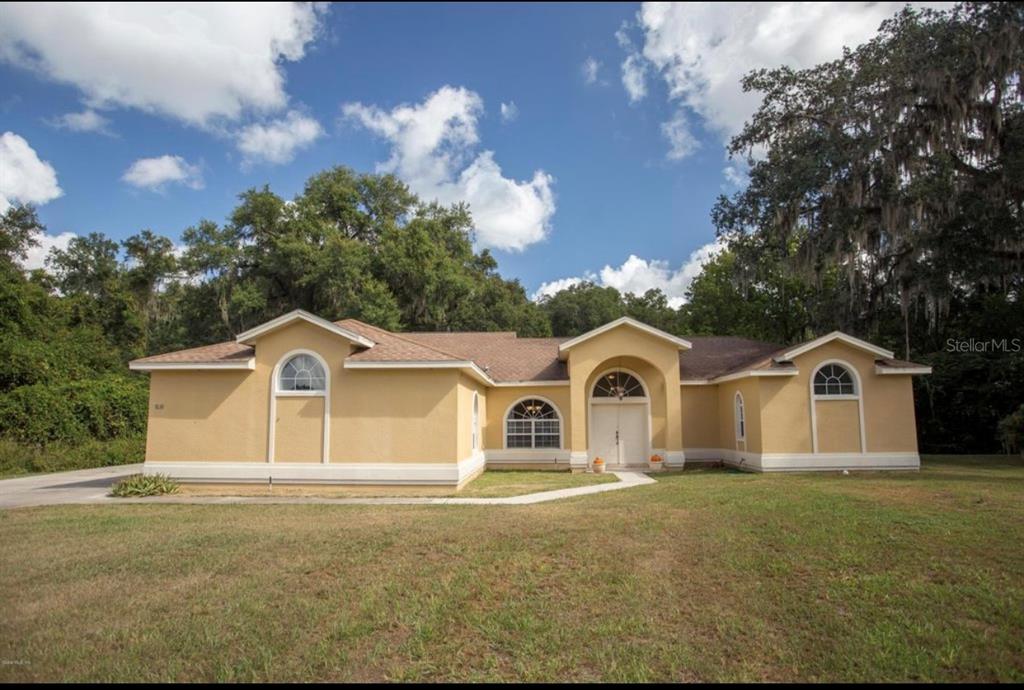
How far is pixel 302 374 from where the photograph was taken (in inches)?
543

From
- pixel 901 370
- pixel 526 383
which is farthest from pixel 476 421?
pixel 901 370

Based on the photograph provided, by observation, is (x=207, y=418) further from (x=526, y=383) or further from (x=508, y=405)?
(x=526, y=383)

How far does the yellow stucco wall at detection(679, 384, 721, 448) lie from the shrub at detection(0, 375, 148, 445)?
812 inches

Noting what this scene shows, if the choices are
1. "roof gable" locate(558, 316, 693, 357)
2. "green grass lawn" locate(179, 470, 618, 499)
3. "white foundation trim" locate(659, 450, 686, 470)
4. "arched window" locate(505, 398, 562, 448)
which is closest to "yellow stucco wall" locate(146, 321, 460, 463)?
"green grass lawn" locate(179, 470, 618, 499)

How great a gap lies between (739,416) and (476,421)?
7907 mm

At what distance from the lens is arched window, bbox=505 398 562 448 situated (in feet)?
62.0

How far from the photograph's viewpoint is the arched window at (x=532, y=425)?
1891cm

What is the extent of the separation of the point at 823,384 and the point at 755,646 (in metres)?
13.3

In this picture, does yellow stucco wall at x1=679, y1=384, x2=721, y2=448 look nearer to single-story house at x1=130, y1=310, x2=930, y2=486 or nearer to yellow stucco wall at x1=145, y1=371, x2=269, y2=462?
single-story house at x1=130, y1=310, x2=930, y2=486

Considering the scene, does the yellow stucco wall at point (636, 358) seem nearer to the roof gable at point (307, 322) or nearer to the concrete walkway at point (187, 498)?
the concrete walkway at point (187, 498)

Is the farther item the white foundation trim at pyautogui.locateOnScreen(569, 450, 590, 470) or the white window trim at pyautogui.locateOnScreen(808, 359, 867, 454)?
the white foundation trim at pyautogui.locateOnScreen(569, 450, 590, 470)

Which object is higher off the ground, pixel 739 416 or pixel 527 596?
pixel 739 416

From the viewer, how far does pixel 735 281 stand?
918 inches

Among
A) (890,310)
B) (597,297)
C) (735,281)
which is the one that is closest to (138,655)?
(735,281)
